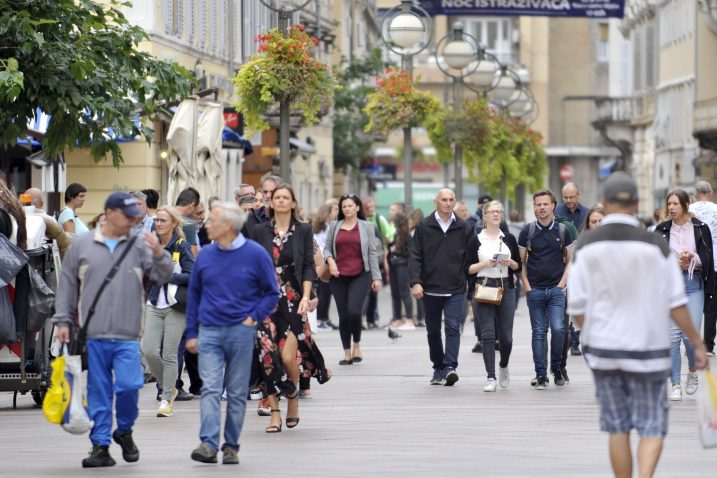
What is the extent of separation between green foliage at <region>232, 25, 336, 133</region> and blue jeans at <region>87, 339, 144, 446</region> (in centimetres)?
1258

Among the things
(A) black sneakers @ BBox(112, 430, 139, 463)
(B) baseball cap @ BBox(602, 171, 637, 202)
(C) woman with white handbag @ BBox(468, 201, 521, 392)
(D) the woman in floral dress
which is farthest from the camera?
(C) woman with white handbag @ BBox(468, 201, 521, 392)

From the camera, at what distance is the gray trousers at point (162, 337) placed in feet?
53.1

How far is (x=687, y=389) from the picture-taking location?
17188 mm

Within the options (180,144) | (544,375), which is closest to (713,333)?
(544,375)

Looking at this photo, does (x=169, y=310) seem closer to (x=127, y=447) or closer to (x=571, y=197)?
(x=127, y=447)

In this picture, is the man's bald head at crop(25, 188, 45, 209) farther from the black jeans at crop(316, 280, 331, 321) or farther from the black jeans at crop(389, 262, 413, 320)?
the black jeans at crop(389, 262, 413, 320)

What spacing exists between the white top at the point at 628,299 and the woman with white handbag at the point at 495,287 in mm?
7861

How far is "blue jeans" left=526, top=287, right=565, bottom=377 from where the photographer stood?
59.7 feet

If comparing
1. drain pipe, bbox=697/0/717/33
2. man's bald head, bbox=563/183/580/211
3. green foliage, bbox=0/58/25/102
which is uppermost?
drain pipe, bbox=697/0/717/33

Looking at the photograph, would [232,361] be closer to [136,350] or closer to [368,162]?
[136,350]

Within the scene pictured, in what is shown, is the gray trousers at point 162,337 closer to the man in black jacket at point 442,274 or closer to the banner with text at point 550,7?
the man in black jacket at point 442,274

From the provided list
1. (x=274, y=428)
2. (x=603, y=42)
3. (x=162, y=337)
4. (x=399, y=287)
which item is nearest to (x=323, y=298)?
(x=399, y=287)

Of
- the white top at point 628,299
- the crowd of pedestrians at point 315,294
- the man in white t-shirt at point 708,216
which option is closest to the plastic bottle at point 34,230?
the crowd of pedestrians at point 315,294

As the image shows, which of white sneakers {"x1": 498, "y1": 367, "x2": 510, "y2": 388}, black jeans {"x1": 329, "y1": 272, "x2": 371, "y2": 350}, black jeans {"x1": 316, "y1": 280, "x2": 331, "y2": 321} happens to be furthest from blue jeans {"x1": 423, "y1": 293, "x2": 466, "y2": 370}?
black jeans {"x1": 316, "y1": 280, "x2": 331, "y2": 321}
